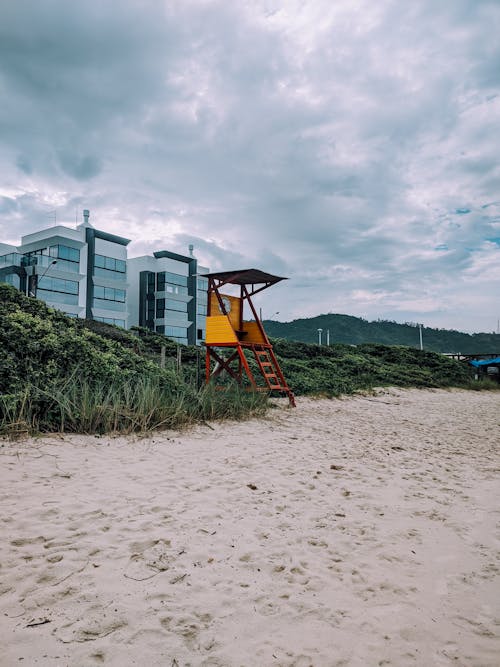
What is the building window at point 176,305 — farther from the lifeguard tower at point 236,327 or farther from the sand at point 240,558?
the sand at point 240,558

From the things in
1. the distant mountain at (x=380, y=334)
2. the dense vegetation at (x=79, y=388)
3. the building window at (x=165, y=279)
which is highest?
the building window at (x=165, y=279)

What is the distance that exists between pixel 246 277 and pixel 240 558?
25.8 ft

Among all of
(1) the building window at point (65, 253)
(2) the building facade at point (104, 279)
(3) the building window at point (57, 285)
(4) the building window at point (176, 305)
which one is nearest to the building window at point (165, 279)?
(2) the building facade at point (104, 279)

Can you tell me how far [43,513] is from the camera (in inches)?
121

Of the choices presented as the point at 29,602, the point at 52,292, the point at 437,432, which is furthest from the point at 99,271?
the point at 29,602

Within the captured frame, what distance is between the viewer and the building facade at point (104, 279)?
129 feet

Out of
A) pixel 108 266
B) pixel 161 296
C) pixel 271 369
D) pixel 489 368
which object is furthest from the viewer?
pixel 161 296

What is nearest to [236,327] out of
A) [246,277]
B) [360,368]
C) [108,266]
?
[246,277]

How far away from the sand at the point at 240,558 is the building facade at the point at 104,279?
27598 mm

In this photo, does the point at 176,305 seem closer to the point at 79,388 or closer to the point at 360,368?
the point at 360,368

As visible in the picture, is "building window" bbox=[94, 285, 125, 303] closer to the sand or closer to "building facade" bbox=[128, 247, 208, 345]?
"building facade" bbox=[128, 247, 208, 345]

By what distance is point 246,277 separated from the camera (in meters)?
9.98

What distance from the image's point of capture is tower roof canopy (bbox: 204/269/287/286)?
9.54 meters

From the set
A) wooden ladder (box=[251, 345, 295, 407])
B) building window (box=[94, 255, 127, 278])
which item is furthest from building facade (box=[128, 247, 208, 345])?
wooden ladder (box=[251, 345, 295, 407])
